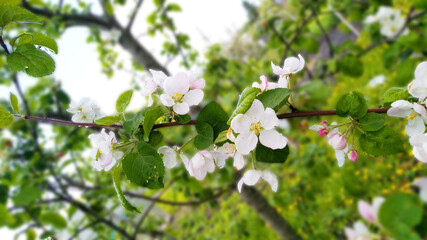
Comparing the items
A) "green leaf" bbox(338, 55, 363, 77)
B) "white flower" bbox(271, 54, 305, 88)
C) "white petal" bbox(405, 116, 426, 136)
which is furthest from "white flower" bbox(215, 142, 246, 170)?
"green leaf" bbox(338, 55, 363, 77)

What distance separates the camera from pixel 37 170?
61.8 inches

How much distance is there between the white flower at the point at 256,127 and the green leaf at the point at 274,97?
1cm

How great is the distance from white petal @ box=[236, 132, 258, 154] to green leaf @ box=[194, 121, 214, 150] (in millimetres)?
53

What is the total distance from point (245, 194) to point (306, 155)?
0.42 m

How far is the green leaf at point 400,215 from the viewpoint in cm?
58

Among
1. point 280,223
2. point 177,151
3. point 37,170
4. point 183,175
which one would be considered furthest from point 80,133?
point 177,151

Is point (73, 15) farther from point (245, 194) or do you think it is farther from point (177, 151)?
point (177, 151)

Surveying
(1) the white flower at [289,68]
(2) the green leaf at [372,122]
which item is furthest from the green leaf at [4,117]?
(2) the green leaf at [372,122]

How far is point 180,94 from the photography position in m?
0.41

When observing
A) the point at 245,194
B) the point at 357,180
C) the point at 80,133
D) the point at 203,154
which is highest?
the point at 80,133

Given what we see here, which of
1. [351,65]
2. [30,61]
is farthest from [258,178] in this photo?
[351,65]

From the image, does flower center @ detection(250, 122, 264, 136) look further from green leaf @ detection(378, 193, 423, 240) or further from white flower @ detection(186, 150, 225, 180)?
green leaf @ detection(378, 193, 423, 240)

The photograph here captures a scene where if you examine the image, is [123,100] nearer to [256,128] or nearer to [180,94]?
[180,94]

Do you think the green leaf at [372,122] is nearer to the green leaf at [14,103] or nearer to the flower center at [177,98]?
the flower center at [177,98]
